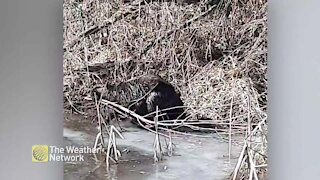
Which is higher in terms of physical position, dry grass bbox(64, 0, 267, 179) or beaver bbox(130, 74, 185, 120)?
dry grass bbox(64, 0, 267, 179)

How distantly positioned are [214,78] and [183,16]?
0.37m

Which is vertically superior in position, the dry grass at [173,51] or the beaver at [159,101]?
the dry grass at [173,51]

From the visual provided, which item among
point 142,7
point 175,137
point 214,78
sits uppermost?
point 142,7

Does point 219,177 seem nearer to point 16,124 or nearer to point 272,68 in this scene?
Answer: point 272,68

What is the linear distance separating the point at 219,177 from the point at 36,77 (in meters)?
1.13

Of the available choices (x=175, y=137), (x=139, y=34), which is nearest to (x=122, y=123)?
(x=175, y=137)

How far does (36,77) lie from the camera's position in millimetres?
2324

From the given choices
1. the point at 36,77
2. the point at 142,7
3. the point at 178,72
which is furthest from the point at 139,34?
the point at 36,77

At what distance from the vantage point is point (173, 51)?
2271 millimetres

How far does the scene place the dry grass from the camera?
7.40 feet

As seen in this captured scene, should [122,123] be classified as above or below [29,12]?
below

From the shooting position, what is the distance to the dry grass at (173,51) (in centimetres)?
226

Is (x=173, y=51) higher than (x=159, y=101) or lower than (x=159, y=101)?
higher

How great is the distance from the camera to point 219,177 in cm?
221
